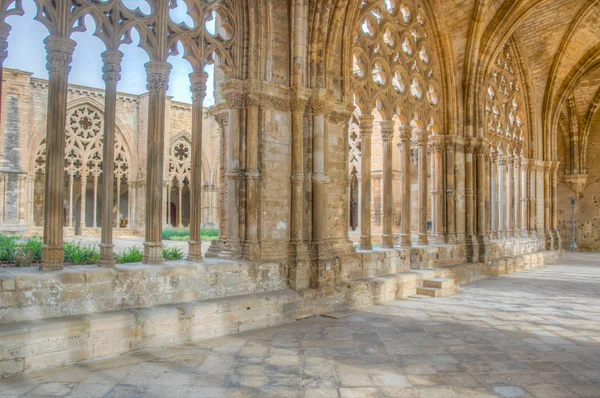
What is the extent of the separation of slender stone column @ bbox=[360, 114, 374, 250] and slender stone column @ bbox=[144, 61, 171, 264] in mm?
3639

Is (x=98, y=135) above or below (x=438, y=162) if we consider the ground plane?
above

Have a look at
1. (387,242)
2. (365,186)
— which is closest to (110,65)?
(365,186)

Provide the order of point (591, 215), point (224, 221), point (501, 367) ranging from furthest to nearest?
point (591, 215) → point (224, 221) → point (501, 367)

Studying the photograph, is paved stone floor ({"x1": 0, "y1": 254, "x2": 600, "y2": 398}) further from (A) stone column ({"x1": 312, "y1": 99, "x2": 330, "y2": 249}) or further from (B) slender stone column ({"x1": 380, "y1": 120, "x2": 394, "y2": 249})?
(B) slender stone column ({"x1": 380, "y1": 120, "x2": 394, "y2": 249})

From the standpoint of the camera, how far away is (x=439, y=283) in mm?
8094

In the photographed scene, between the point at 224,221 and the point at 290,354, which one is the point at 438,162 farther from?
the point at 290,354

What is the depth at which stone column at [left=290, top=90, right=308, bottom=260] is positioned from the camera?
21.2 ft

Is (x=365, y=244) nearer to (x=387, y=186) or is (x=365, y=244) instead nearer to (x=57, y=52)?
(x=387, y=186)

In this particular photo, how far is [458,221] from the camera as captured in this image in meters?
10.6

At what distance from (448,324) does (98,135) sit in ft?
57.3

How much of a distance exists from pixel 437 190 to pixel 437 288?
3.14 m

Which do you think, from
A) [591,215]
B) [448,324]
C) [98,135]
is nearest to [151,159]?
[448,324]

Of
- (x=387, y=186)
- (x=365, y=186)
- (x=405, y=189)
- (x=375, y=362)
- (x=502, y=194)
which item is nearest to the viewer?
(x=375, y=362)

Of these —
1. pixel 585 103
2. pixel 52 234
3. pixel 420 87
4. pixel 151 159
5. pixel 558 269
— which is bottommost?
pixel 558 269
